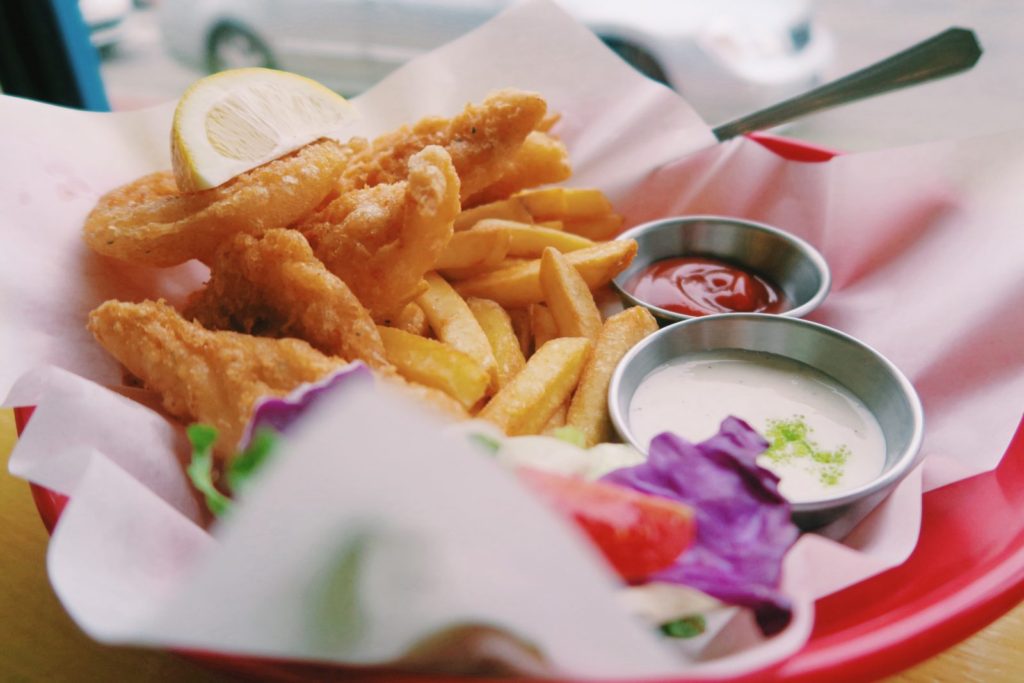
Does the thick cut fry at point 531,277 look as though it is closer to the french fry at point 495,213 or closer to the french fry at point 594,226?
the french fry at point 495,213

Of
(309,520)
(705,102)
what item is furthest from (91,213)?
(705,102)

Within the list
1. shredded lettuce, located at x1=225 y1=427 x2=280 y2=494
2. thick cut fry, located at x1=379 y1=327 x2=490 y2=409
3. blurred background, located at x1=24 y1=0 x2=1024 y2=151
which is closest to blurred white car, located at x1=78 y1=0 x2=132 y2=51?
blurred background, located at x1=24 y1=0 x2=1024 y2=151

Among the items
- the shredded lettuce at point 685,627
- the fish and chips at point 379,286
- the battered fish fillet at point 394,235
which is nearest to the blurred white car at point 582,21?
the fish and chips at point 379,286

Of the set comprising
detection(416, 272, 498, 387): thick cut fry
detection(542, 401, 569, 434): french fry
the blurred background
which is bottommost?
the blurred background

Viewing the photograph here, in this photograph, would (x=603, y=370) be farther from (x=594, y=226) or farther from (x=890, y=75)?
(x=890, y=75)

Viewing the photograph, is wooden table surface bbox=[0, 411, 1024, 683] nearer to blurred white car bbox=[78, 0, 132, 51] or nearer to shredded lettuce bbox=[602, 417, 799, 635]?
shredded lettuce bbox=[602, 417, 799, 635]

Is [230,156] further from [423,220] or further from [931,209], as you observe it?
[931,209]
